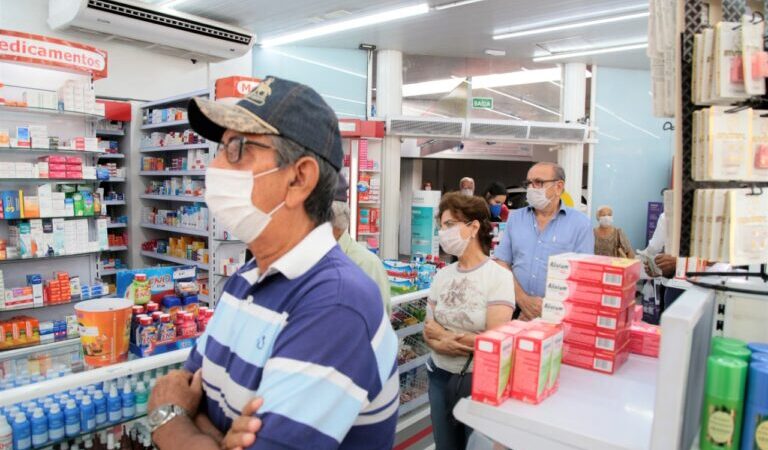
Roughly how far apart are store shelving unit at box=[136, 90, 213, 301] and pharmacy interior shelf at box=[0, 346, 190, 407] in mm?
4615

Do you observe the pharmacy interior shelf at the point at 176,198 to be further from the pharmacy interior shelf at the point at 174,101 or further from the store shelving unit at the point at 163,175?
the pharmacy interior shelf at the point at 174,101

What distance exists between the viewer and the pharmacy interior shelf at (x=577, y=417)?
137cm

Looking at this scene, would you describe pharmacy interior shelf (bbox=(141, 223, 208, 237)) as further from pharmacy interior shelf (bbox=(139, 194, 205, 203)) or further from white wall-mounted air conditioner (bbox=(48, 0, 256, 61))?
white wall-mounted air conditioner (bbox=(48, 0, 256, 61))

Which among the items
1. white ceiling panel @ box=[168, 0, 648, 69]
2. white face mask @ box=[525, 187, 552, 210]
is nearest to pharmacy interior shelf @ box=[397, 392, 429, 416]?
white face mask @ box=[525, 187, 552, 210]

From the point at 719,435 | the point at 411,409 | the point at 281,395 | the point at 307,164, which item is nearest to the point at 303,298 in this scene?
the point at 281,395

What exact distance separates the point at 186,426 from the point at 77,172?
189 inches

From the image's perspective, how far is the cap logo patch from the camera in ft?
3.98

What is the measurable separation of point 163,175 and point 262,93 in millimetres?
7190

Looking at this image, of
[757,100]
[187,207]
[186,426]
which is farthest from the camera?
[187,207]

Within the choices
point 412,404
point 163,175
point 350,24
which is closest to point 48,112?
point 163,175

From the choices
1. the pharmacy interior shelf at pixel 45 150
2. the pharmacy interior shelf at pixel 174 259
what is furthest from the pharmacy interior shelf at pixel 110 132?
the pharmacy interior shelf at pixel 45 150

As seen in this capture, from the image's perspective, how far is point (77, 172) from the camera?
522 centimetres

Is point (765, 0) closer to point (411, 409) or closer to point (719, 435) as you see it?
point (719, 435)

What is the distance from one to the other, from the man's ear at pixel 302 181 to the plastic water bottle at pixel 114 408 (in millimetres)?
1430
